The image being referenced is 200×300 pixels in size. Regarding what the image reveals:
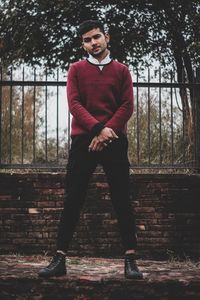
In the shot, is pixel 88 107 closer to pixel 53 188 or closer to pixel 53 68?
pixel 53 188

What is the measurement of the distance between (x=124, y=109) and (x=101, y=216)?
6.24 ft

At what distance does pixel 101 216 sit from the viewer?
5168mm

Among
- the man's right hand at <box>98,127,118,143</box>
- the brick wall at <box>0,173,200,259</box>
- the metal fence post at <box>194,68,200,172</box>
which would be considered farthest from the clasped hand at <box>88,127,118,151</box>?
the metal fence post at <box>194,68,200,172</box>

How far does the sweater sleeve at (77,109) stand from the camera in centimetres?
344

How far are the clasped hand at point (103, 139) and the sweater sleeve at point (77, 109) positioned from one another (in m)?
0.05

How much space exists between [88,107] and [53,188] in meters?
1.80

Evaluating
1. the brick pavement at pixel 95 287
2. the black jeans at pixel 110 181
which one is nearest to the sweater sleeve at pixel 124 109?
the black jeans at pixel 110 181

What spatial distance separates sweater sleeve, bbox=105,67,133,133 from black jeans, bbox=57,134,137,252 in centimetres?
13

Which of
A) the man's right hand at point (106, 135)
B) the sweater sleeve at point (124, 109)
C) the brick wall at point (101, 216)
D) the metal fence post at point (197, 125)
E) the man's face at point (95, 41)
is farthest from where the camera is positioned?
the metal fence post at point (197, 125)

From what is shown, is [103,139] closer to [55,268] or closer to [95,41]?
[95,41]

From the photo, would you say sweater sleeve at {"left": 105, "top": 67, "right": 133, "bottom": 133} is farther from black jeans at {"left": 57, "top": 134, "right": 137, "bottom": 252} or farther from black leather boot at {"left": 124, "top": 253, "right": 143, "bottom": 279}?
black leather boot at {"left": 124, "top": 253, "right": 143, "bottom": 279}

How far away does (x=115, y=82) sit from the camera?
361cm

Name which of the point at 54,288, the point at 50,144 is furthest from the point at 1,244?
the point at 50,144

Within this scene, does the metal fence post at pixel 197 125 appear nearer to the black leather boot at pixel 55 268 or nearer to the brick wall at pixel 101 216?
the brick wall at pixel 101 216
